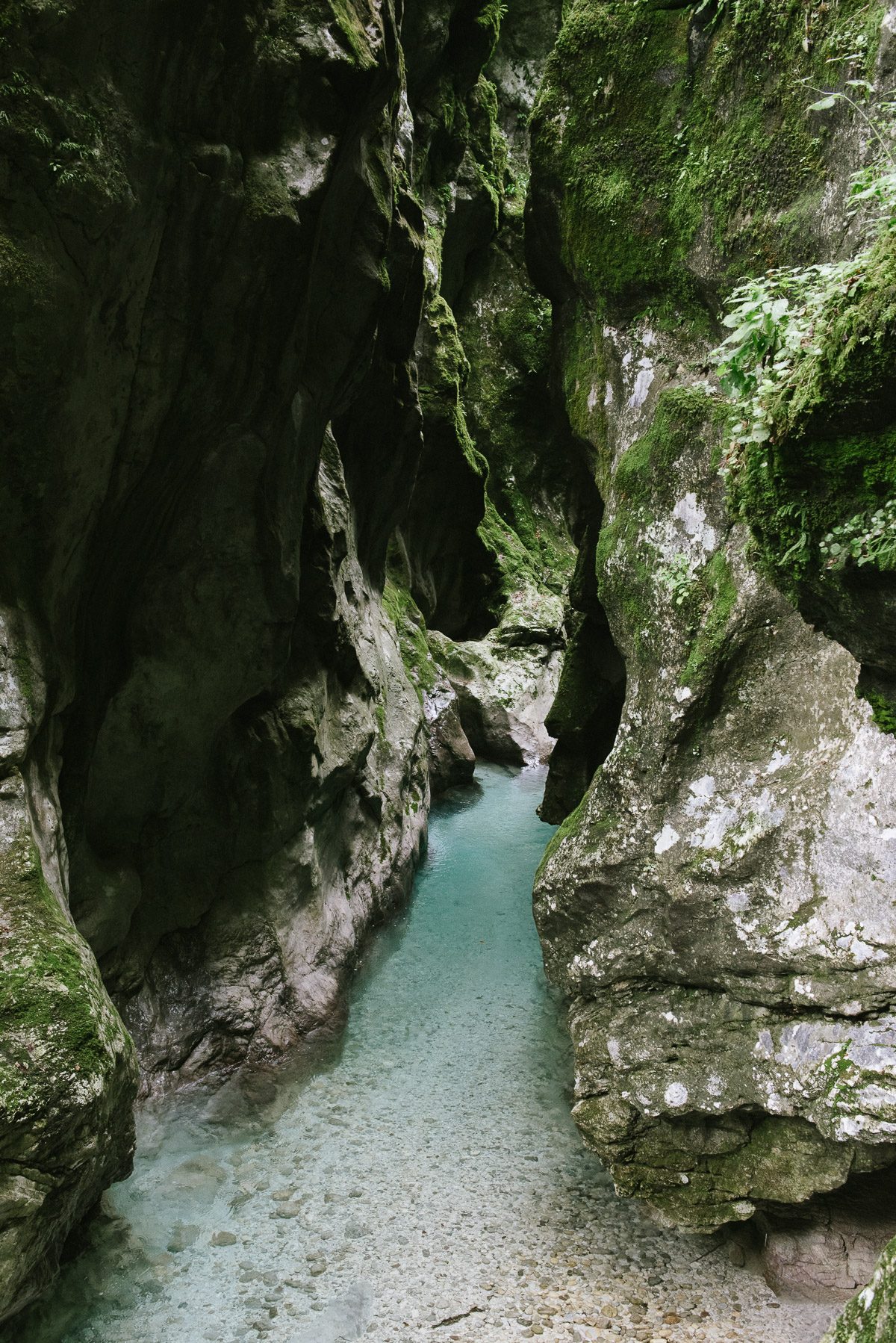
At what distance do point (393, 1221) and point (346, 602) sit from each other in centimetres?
601

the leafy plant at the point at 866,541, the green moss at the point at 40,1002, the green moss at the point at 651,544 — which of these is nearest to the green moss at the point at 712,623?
the green moss at the point at 651,544

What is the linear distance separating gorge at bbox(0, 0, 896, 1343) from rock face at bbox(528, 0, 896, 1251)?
0.03 metres

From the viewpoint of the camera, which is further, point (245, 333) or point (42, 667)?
point (245, 333)

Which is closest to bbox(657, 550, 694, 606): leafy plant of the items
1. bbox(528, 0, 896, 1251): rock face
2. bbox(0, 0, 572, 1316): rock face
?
bbox(528, 0, 896, 1251): rock face

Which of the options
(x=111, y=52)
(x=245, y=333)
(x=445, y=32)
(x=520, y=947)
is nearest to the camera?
(x=111, y=52)

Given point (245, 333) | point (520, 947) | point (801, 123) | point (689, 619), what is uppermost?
point (801, 123)

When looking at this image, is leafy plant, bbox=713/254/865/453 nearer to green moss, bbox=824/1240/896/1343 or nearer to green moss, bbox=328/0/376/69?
green moss, bbox=824/1240/896/1343

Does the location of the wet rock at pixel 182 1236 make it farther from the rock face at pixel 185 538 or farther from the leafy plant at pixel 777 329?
the leafy plant at pixel 777 329

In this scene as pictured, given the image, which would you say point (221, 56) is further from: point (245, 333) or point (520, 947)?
point (520, 947)

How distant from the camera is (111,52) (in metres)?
4.32

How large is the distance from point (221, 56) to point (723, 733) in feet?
16.5

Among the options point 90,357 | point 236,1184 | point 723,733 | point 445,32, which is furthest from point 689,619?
point 445,32

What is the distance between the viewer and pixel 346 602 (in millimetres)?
9703

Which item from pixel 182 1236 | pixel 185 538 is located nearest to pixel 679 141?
pixel 185 538
